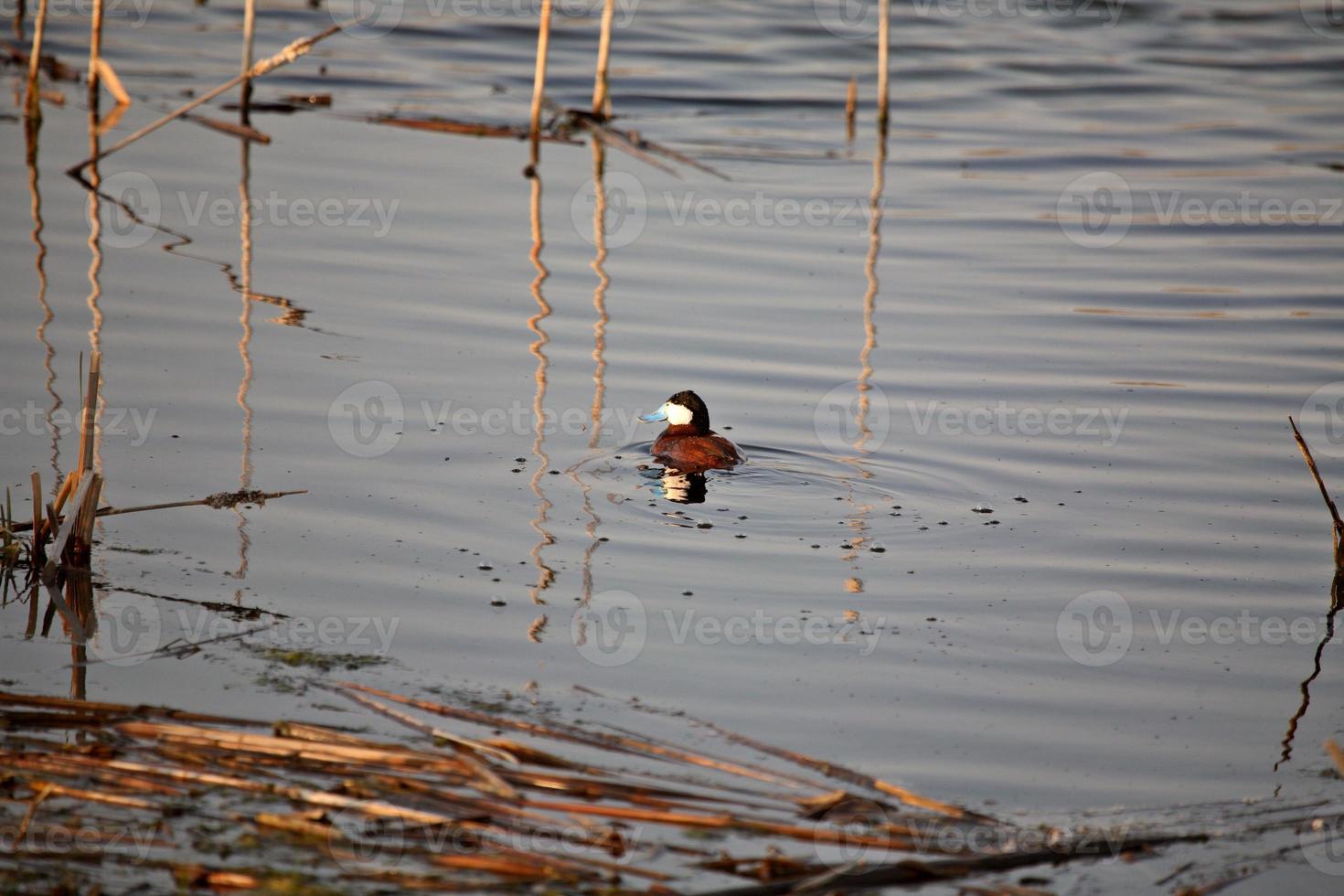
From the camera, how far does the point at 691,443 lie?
9883mm

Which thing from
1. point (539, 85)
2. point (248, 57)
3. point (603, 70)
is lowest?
point (539, 85)

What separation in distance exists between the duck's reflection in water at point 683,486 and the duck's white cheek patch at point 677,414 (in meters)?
0.35

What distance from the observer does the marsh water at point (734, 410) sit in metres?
6.92

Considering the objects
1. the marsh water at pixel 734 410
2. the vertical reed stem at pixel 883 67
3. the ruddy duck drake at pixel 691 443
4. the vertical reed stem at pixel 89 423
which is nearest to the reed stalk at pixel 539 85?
the marsh water at pixel 734 410

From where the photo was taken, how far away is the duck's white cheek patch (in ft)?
33.2

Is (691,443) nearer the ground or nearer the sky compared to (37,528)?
nearer the sky

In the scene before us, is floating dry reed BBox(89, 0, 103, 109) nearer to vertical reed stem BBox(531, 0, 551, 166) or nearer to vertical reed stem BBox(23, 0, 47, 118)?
vertical reed stem BBox(23, 0, 47, 118)

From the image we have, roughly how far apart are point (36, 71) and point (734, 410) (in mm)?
10339

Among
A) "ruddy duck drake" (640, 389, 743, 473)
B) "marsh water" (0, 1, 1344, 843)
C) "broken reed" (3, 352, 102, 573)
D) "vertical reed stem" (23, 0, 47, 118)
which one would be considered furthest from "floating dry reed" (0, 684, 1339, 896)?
"vertical reed stem" (23, 0, 47, 118)

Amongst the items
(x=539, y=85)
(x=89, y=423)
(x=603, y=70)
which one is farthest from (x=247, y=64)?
(x=89, y=423)

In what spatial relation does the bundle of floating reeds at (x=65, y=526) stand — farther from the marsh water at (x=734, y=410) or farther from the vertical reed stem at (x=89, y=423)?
the marsh water at (x=734, y=410)

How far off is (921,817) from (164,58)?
20.3m

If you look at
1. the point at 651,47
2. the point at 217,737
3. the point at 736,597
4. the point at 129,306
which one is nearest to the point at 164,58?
the point at 651,47

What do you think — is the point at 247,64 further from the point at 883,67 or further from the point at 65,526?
the point at 65,526
